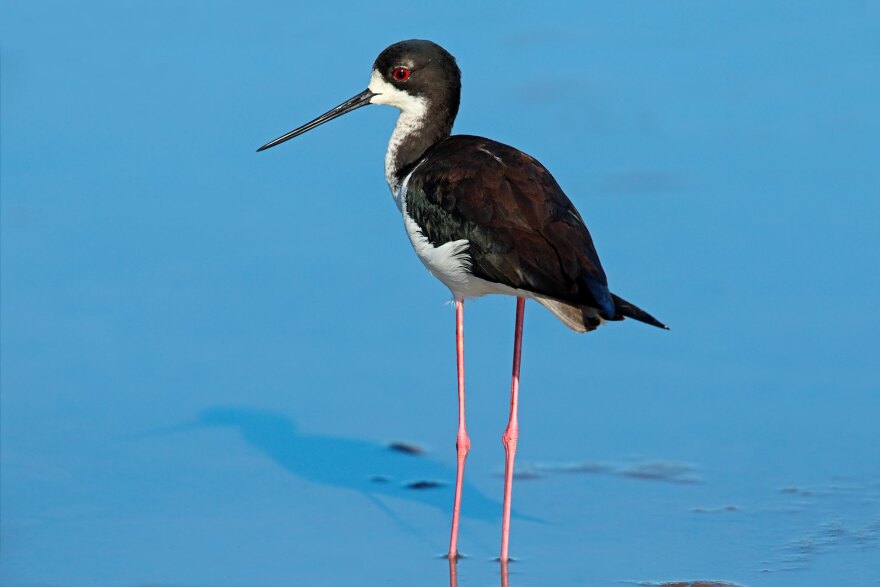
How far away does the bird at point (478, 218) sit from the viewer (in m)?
5.07

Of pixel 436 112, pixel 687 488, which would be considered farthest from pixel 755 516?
pixel 436 112

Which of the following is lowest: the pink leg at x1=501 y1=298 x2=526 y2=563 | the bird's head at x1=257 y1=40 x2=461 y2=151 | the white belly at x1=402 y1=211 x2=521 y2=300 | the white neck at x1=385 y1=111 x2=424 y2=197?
the pink leg at x1=501 y1=298 x2=526 y2=563

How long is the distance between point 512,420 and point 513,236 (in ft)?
2.88

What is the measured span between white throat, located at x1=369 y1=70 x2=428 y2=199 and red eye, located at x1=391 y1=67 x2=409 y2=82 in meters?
0.05

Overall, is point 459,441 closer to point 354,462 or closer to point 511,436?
point 511,436

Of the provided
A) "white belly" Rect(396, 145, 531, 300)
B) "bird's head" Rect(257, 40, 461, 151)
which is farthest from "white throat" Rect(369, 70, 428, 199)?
"white belly" Rect(396, 145, 531, 300)

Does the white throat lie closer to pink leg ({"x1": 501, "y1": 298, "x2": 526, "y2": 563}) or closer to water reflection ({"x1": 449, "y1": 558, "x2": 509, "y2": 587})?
pink leg ({"x1": 501, "y1": 298, "x2": 526, "y2": 563})

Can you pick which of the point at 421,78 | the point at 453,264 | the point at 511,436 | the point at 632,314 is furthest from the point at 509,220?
the point at 421,78

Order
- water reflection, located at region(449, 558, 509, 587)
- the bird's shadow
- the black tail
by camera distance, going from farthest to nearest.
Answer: the bird's shadow, water reflection, located at region(449, 558, 509, 587), the black tail

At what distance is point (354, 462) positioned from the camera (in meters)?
6.25

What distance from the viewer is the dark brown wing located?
504cm

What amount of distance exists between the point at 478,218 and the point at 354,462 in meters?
1.41

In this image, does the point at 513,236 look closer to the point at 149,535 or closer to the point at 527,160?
the point at 527,160

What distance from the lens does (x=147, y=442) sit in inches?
249
